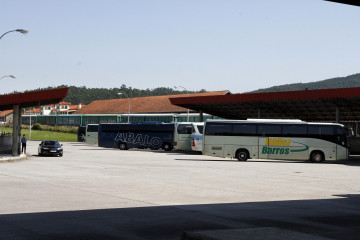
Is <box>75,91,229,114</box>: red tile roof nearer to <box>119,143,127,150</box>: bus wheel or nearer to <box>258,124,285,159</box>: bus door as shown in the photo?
<box>119,143,127,150</box>: bus wheel

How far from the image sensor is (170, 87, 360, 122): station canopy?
41781mm

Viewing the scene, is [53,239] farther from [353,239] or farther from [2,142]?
[2,142]

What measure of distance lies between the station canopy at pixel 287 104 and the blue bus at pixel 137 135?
3.27 meters

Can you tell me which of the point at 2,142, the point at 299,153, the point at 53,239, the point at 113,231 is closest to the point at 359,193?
the point at 113,231

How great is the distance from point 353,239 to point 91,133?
195 feet

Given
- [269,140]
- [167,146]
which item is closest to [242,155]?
[269,140]

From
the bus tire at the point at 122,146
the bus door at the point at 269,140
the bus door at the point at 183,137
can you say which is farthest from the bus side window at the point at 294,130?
the bus tire at the point at 122,146

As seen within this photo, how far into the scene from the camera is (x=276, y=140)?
37.1m

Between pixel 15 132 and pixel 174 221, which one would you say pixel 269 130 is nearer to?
pixel 15 132

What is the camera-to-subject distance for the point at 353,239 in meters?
8.69

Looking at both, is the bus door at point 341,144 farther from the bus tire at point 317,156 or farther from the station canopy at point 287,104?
the station canopy at point 287,104

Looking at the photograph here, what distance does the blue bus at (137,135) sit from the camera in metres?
53.1

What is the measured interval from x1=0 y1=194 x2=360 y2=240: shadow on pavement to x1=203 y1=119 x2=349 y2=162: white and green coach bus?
23.7 m

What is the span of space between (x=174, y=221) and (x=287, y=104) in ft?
128
